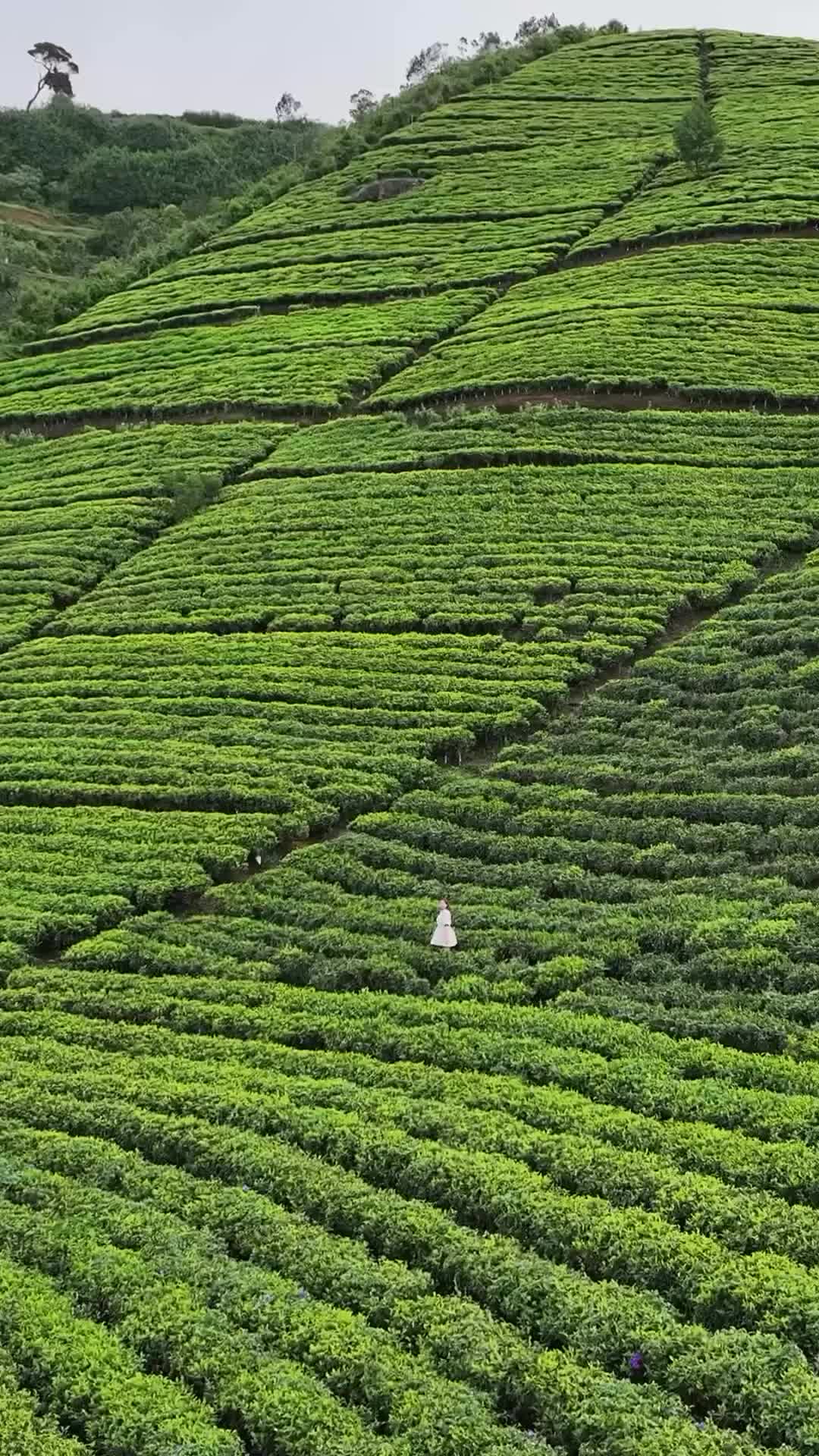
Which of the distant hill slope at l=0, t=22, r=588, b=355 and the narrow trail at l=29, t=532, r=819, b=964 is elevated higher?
the distant hill slope at l=0, t=22, r=588, b=355

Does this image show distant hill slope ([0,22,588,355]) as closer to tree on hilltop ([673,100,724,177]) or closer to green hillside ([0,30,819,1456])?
tree on hilltop ([673,100,724,177])

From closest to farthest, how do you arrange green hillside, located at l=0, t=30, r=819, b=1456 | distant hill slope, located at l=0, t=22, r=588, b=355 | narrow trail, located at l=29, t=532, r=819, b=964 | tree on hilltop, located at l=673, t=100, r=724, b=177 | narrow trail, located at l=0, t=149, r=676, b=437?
green hillside, located at l=0, t=30, r=819, b=1456 < narrow trail, located at l=29, t=532, r=819, b=964 < narrow trail, located at l=0, t=149, r=676, b=437 < tree on hilltop, located at l=673, t=100, r=724, b=177 < distant hill slope, located at l=0, t=22, r=588, b=355

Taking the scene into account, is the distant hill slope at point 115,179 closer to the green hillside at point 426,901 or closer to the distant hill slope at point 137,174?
the distant hill slope at point 137,174

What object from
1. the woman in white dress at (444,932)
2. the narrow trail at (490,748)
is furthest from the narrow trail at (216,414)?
the woman in white dress at (444,932)

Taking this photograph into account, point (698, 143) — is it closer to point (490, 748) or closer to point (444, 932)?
point (490, 748)

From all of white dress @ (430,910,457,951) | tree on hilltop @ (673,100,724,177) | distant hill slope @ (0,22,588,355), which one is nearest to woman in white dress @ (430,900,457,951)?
white dress @ (430,910,457,951)
